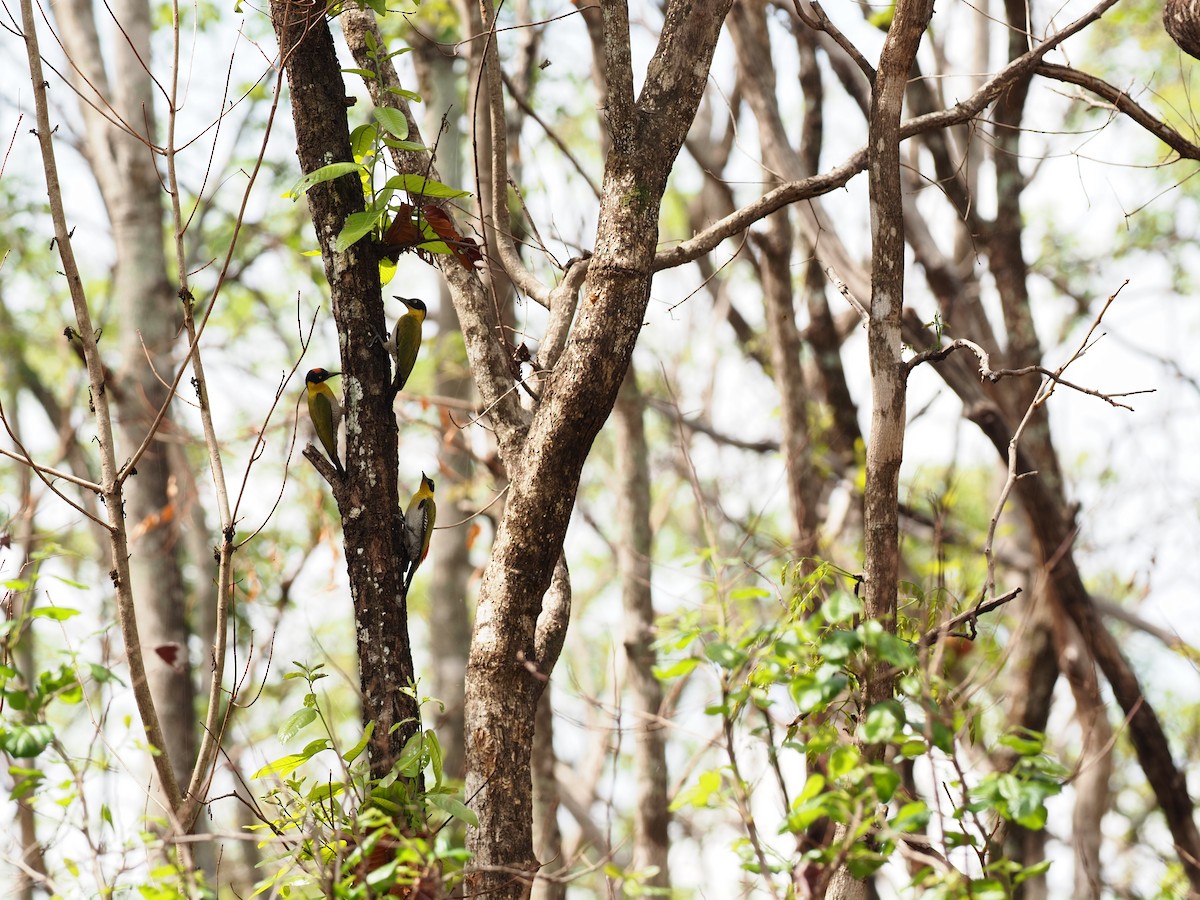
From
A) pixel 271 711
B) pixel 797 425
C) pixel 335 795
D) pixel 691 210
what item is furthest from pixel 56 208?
pixel 271 711

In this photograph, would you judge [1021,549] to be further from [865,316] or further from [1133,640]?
[1133,640]

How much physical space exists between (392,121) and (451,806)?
1.62 metres

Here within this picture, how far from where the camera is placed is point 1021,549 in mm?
7043

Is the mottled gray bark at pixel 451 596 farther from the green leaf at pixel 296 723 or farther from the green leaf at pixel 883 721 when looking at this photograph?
the green leaf at pixel 883 721

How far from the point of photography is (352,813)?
210 centimetres

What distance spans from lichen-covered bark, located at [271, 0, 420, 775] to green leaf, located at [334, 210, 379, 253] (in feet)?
0.45

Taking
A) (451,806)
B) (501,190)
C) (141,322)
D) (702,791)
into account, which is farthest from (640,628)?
(702,791)

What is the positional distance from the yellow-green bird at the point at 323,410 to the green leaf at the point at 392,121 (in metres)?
0.81

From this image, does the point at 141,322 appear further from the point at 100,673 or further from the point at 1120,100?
the point at 1120,100

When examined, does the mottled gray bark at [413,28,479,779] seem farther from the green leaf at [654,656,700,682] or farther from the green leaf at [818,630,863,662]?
the green leaf at [818,630,863,662]

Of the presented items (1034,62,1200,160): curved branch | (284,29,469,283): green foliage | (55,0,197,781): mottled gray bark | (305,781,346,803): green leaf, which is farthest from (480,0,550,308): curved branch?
(55,0,197,781): mottled gray bark

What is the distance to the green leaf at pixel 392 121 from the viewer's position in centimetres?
256

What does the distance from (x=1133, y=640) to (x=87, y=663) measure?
526 inches

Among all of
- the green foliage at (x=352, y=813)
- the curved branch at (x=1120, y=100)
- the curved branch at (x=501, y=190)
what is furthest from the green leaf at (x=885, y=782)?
the curved branch at (x=1120, y=100)
